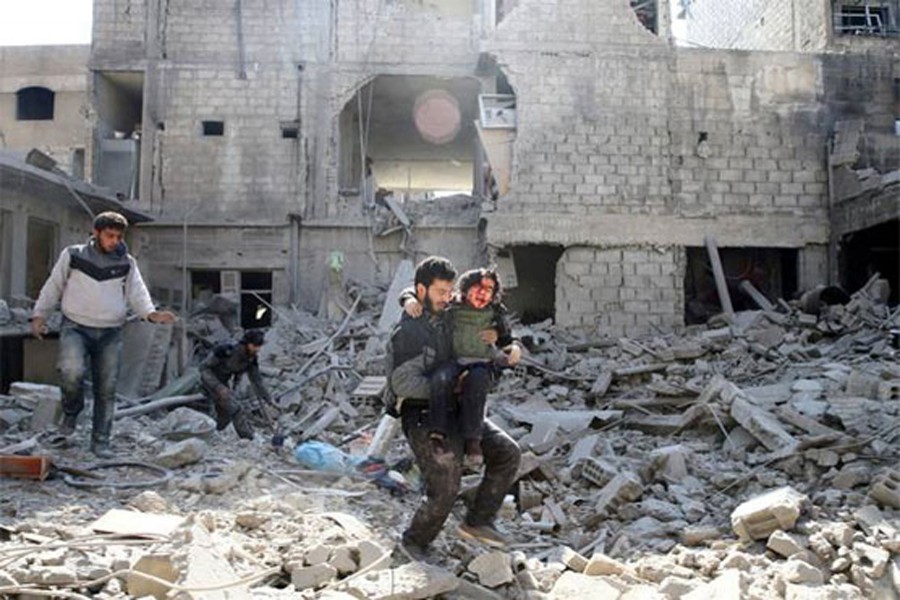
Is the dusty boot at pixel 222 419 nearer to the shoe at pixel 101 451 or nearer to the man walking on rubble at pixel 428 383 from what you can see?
the shoe at pixel 101 451

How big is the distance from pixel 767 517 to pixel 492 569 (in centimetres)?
199

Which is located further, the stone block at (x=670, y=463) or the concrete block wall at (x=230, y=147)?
the concrete block wall at (x=230, y=147)

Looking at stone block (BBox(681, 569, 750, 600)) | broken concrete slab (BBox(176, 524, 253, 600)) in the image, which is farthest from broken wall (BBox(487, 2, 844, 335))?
broken concrete slab (BBox(176, 524, 253, 600))

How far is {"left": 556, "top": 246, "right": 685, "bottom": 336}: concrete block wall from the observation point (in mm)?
14469

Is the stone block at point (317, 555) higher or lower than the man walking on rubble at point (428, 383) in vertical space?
lower

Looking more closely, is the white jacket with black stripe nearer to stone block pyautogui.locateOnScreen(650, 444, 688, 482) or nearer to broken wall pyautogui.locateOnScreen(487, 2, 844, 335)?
stone block pyautogui.locateOnScreen(650, 444, 688, 482)

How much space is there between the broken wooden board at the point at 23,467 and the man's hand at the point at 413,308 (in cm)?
283

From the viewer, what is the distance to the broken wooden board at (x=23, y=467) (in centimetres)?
480

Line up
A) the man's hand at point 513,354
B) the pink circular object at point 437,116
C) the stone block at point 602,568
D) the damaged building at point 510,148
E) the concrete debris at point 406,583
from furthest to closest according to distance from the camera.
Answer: the pink circular object at point 437,116 < the damaged building at point 510,148 < the stone block at point 602,568 < the man's hand at point 513,354 < the concrete debris at point 406,583

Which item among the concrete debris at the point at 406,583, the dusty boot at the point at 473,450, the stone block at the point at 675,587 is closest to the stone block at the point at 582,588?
the stone block at the point at 675,587

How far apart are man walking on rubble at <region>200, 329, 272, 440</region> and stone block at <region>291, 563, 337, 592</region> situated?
373 cm

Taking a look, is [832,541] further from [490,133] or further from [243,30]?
[243,30]

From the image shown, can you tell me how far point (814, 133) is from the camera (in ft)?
50.6

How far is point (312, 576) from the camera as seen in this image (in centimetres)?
371
